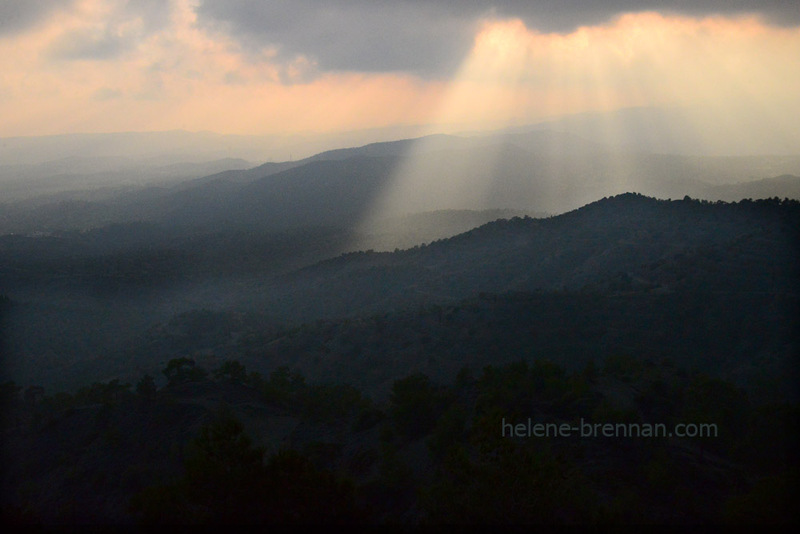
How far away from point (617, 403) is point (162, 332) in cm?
6367

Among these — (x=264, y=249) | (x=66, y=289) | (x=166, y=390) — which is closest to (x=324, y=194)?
(x=264, y=249)

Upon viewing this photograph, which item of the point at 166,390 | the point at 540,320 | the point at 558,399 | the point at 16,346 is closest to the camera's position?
the point at 558,399

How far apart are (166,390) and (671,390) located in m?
32.8

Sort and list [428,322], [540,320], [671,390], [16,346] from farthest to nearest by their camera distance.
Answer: [16,346] → [428,322] → [540,320] → [671,390]

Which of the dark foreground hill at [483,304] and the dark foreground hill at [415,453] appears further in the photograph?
the dark foreground hill at [483,304]

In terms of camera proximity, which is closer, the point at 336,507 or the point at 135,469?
the point at 336,507

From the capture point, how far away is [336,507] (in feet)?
53.3

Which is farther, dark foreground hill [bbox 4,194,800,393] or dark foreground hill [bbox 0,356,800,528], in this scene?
dark foreground hill [bbox 4,194,800,393]

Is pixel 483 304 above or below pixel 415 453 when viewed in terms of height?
above

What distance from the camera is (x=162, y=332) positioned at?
77.2 metres

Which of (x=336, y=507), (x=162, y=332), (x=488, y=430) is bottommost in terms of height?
(x=162, y=332)

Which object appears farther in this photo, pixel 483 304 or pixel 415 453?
pixel 483 304

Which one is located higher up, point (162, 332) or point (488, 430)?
point (488, 430)

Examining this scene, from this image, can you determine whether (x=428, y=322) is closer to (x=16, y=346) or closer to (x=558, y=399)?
(x=558, y=399)
